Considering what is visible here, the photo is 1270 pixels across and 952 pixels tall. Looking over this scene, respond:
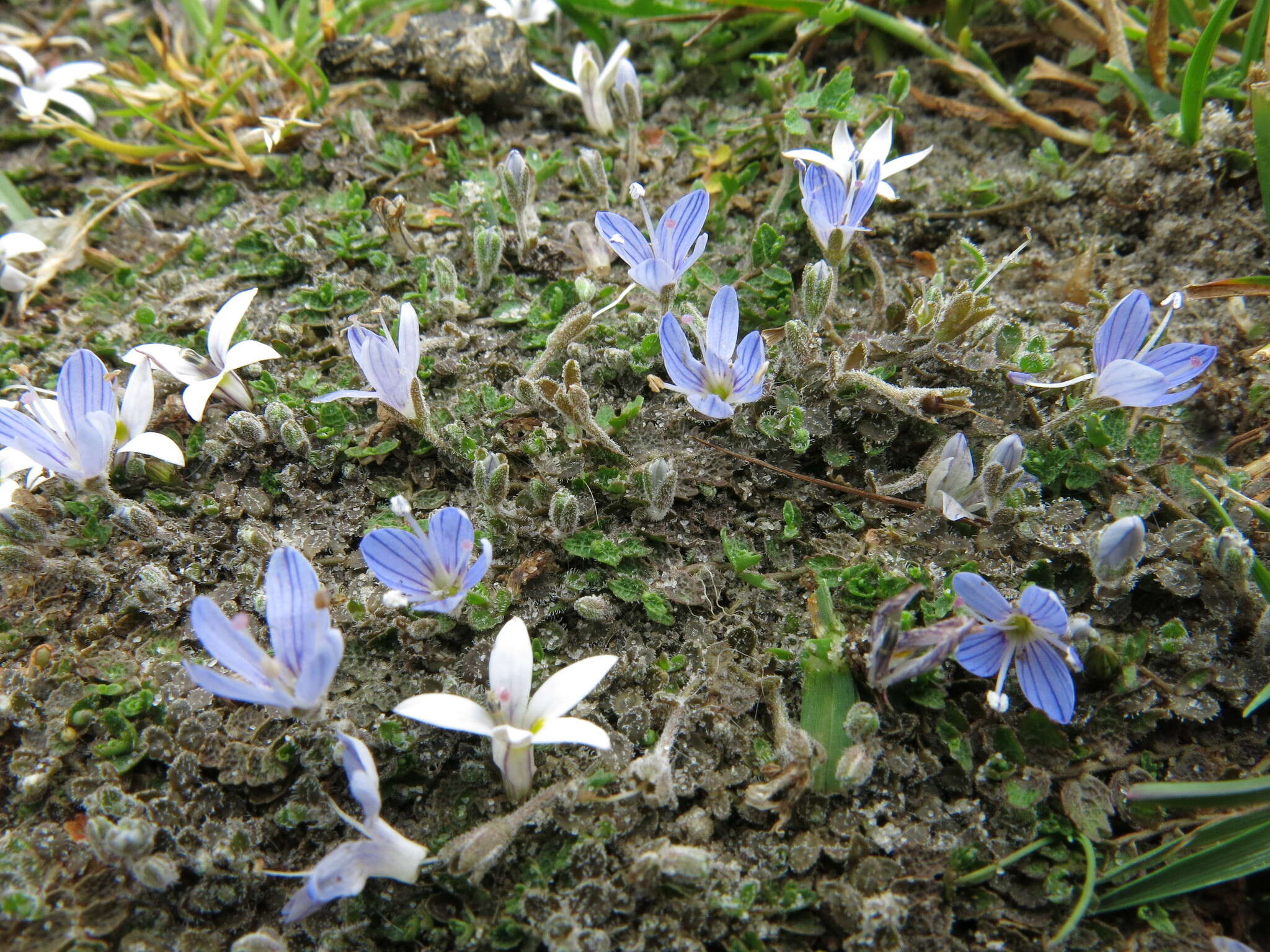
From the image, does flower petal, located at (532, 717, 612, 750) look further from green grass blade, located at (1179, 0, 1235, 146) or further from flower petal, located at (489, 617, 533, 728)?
green grass blade, located at (1179, 0, 1235, 146)

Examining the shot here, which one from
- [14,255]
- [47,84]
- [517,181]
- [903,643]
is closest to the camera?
[903,643]

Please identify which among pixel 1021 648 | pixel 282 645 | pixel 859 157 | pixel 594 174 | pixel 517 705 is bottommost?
pixel 1021 648

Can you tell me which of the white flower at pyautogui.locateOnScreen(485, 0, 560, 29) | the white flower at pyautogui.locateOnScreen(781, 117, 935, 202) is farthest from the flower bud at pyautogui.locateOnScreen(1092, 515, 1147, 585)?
the white flower at pyautogui.locateOnScreen(485, 0, 560, 29)

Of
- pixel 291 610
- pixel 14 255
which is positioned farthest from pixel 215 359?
pixel 14 255

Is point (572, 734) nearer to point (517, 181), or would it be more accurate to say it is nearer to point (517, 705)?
point (517, 705)

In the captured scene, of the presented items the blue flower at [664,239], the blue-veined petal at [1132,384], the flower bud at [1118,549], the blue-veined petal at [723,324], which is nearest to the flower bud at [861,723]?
the flower bud at [1118,549]

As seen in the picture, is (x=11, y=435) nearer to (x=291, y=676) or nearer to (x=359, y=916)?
(x=291, y=676)

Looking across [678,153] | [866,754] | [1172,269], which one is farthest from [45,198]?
[1172,269]

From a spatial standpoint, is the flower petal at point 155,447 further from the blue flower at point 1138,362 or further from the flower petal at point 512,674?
the blue flower at point 1138,362
